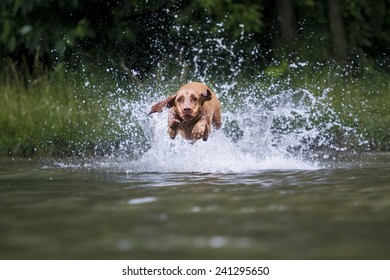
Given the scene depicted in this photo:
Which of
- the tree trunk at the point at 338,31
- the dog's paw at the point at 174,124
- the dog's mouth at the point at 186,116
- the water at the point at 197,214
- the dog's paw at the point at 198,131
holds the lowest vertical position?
the water at the point at 197,214

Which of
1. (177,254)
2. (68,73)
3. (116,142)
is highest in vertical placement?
(68,73)

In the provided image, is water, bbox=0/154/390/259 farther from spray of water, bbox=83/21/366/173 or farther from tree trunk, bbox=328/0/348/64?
tree trunk, bbox=328/0/348/64

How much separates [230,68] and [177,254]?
30.8 ft

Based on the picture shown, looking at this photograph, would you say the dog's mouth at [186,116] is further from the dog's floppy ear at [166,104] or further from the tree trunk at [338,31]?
the tree trunk at [338,31]

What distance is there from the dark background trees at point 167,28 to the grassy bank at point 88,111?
85cm

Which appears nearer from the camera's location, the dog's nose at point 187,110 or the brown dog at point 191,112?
the dog's nose at point 187,110

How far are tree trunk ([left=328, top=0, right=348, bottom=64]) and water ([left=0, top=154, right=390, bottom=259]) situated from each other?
5936mm

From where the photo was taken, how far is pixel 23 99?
10281mm

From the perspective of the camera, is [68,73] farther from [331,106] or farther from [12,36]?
[331,106]

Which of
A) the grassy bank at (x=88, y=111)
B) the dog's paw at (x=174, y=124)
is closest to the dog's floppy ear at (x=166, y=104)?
the dog's paw at (x=174, y=124)

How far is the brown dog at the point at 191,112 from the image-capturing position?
7.71 meters

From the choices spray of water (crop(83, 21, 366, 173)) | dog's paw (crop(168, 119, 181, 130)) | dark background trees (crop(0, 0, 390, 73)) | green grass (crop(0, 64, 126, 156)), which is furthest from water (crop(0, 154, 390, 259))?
dark background trees (crop(0, 0, 390, 73))

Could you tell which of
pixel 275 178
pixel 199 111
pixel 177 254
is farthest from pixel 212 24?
pixel 177 254

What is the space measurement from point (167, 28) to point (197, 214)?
28.8ft
